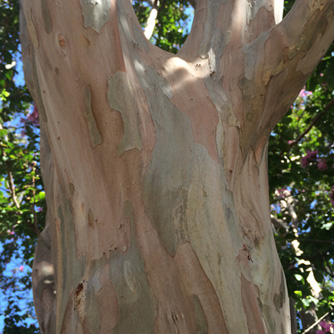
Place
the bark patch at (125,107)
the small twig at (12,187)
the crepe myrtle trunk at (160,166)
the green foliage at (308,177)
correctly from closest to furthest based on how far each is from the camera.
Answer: the crepe myrtle trunk at (160,166) → the bark patch at (125,107) → the green foliage at (308,177) → the small twig at (12,187)

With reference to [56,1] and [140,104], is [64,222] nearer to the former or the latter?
[140,104]

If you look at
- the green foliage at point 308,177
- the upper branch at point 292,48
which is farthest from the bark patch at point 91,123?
the green foliage at point 308,177

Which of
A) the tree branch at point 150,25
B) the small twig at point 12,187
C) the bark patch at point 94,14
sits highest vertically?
the tree branch at point 150,25

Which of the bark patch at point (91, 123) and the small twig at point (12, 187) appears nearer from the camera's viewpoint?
the bark patch at point (91, 123)

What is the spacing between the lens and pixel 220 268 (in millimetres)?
1587

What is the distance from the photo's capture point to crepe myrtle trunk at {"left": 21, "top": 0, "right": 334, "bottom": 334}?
5.12ft

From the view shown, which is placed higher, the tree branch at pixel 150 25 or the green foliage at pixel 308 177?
the tree branch at pixel 150 25

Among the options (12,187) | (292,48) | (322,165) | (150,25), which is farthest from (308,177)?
(292,48)

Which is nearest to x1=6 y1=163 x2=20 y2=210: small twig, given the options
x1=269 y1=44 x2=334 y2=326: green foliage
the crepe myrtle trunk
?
Answer: the crepe myrtle trunk

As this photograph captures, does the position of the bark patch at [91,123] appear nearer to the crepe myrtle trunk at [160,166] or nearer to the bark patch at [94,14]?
the crepe myrtle trunk at [160,166]

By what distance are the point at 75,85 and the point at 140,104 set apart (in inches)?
10.1

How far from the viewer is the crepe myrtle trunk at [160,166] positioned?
5.12 ft

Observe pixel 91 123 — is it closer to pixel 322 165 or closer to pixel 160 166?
pixel 160 166

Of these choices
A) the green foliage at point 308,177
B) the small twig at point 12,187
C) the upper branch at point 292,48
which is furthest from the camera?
the small twig at point 12,187
